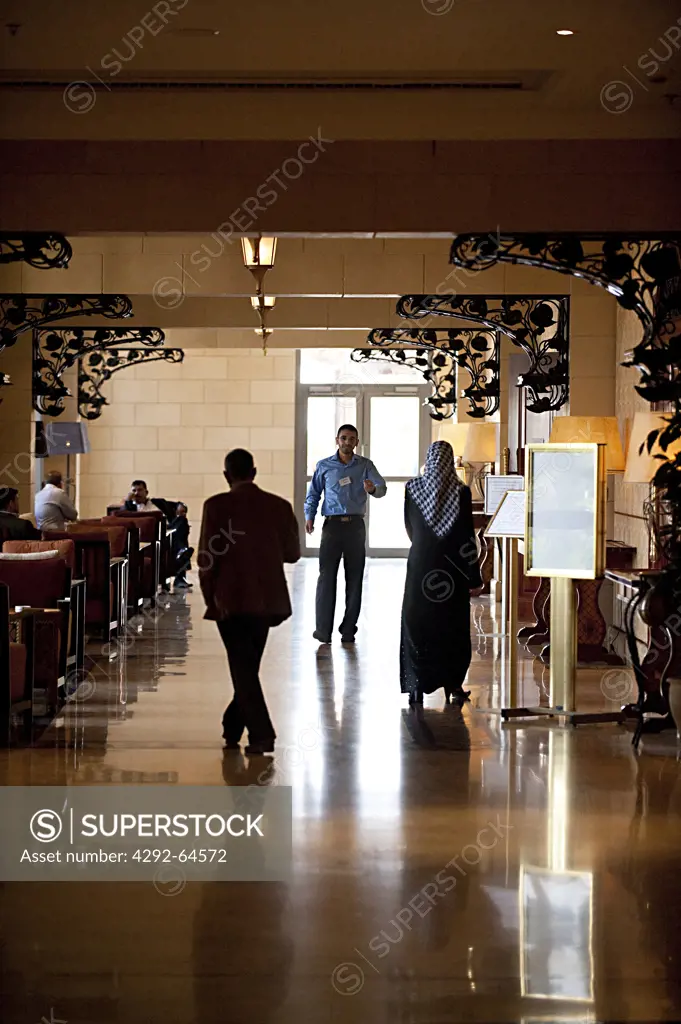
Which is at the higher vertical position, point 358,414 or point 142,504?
point 358,414

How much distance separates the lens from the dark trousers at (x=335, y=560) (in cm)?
958

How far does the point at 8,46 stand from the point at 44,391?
676 cm

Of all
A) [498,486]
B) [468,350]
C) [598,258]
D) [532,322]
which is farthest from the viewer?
[468,350]

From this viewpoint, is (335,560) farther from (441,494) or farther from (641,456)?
(641,456)

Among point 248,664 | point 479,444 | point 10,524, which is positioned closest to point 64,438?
point 479,444

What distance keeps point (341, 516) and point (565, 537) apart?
2.99m

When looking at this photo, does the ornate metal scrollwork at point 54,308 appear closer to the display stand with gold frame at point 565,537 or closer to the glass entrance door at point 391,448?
the display stand with gold frame at point 565,537

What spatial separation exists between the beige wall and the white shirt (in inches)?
304

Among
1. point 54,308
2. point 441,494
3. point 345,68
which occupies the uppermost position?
point 345,68

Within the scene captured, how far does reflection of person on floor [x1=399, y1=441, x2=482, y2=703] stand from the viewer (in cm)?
Result: 706

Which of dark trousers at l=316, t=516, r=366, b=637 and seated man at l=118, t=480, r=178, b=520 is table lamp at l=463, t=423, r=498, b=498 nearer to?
seated man at l=118, t=480, r=178, b=520

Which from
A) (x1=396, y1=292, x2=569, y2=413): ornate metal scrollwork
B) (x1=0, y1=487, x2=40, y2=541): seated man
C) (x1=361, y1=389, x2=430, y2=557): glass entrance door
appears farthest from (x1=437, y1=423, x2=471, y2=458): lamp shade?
(x1=0, y1=487, x2=40, y2=541): seated man

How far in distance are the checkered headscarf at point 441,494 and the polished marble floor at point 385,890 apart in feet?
3.56

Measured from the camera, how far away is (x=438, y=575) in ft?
23.1
